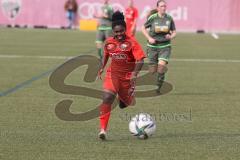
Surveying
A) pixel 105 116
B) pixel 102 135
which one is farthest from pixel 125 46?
pixel 102 135

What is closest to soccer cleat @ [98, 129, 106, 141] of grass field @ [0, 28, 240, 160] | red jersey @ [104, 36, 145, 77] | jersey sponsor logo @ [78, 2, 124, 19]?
grass field @ [0, 28, 240, 160]

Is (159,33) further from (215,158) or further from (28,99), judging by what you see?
(215,158)

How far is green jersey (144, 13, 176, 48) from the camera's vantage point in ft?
47.7

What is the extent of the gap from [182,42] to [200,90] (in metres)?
18.2

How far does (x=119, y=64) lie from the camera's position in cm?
981

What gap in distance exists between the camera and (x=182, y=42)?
33625mm

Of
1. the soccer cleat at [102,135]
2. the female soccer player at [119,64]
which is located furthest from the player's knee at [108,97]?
the soccer cleat at [102,135]

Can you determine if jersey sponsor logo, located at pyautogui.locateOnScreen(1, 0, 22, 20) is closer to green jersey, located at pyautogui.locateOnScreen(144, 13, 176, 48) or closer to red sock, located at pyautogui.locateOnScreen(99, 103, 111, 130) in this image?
green jersey, located at pyautogui.locateOnScreen(144, 13, 176, 48)

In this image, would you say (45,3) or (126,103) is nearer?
(126,103)

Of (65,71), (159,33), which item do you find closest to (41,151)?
(159,33)

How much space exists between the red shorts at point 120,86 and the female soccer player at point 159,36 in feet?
14.7

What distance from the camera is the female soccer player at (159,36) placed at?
1453cm

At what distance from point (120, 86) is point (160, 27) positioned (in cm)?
500

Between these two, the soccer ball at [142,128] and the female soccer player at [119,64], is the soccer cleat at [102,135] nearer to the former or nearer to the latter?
the female soccer player at [119,64]
